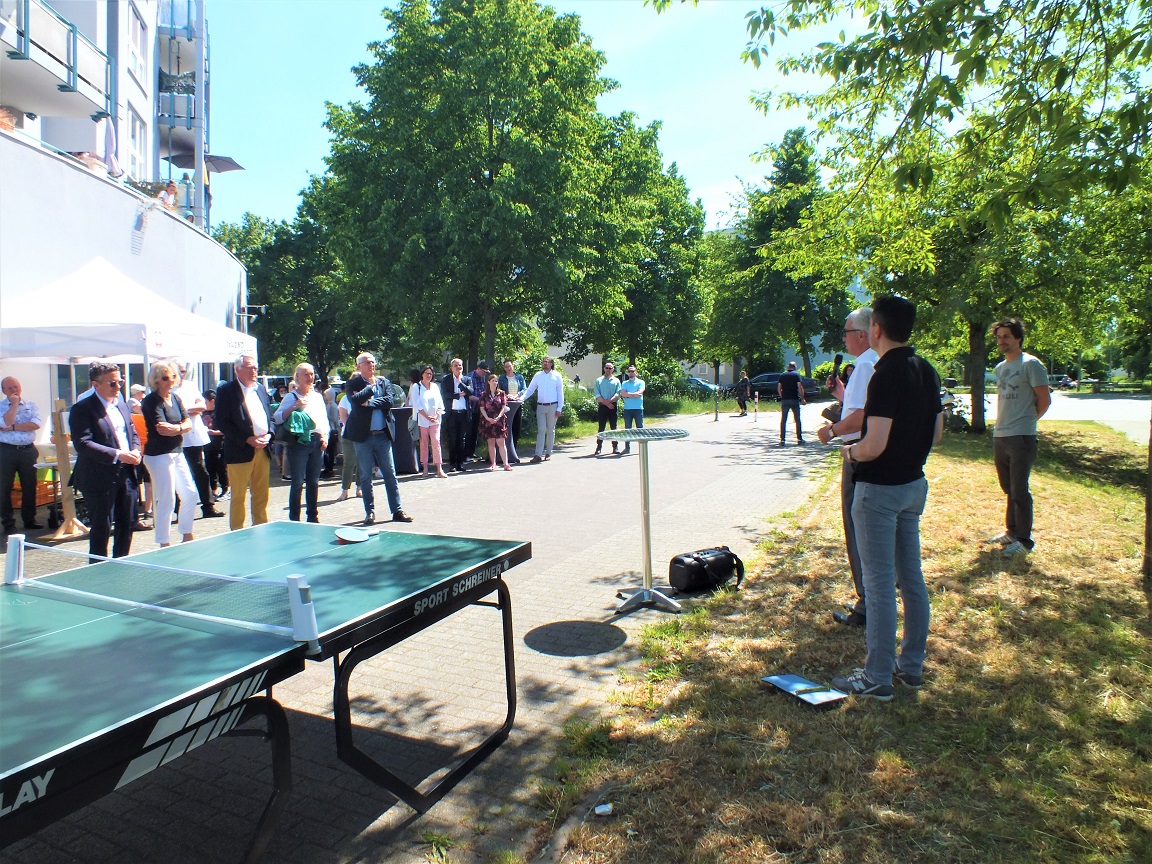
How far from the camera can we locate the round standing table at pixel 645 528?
5281 mm

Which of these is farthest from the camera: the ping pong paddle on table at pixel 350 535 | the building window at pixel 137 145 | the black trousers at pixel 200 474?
the building window at pixel 137 145

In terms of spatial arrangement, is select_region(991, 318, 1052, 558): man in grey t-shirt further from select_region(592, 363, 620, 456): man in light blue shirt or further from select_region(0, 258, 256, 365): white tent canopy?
select_region(592, 363, 620, 456): man in light blue shirt

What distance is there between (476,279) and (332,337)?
37.1 meters

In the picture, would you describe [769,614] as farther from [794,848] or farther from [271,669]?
[271,669]

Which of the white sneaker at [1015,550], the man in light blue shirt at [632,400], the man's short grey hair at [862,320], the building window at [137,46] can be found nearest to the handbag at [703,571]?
the man's short grey hair at [862,320]

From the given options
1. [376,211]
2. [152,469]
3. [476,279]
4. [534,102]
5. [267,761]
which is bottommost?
[267,761]

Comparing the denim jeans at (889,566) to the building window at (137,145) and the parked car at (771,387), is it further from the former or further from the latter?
the parked car at (771,387)

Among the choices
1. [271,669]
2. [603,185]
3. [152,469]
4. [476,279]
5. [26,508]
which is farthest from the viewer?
[603,185]

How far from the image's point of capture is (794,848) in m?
2.83

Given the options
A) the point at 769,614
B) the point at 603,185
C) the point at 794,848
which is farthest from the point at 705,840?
the point at 603,185

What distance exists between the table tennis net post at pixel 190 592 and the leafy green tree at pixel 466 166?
51.5ft

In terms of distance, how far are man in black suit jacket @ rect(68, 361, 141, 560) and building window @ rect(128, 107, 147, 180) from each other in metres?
16.6

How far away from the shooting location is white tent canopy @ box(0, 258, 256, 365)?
8391 millimetres

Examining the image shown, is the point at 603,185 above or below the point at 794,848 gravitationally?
above
